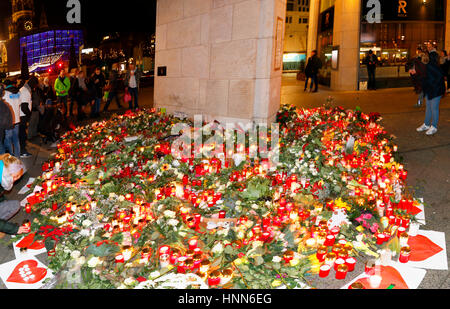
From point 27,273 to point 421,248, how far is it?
4.26 metres

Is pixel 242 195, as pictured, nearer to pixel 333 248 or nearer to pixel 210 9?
pixel 333 248

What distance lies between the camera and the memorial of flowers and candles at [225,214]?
3.99 metres

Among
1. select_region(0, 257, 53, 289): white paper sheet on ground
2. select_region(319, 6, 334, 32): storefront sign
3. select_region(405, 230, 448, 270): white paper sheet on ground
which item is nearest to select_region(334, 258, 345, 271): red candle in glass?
select_region(405, 230, 448, 270): white paper sheet on ground

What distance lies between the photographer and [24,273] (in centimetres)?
425

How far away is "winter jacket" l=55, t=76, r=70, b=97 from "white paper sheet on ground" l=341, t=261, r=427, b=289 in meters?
11.8

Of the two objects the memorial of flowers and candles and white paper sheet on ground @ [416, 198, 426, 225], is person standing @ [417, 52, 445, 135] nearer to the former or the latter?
the memorial of flowers and candles

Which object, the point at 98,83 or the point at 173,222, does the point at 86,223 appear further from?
the point at 98,83

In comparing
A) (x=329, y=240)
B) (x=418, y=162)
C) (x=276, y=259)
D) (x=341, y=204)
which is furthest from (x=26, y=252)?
(x=418, y=162)

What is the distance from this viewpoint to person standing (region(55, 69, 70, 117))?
1316 centimetres

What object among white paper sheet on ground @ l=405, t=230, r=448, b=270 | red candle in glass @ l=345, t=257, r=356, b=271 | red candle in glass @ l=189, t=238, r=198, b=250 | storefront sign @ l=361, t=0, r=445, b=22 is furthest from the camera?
storefront sign @ l=361, t=0, r=445, b=22

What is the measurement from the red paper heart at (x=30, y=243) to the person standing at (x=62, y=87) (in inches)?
347

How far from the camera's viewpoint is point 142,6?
1211cm
